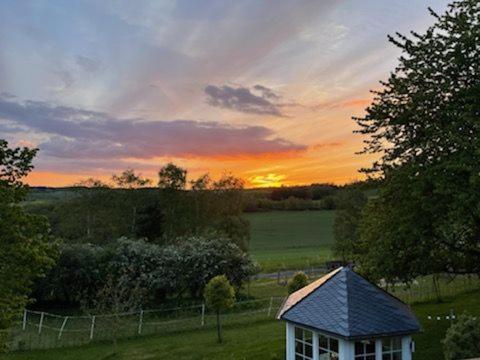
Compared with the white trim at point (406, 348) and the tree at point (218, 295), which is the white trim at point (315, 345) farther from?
the tree at point (218, 295)

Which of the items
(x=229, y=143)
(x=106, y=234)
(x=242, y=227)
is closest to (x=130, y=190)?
(x=106, y=234)

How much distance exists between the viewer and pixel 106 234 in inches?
2138

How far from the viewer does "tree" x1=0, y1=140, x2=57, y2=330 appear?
45.0 feet

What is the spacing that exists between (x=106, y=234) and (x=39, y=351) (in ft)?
98.7

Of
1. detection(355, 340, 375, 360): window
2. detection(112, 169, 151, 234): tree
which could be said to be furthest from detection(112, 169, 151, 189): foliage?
detection(355, 340, 375, 360): window

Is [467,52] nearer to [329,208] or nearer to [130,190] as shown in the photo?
[130,190]

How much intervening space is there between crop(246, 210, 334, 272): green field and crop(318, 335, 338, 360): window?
110 feet

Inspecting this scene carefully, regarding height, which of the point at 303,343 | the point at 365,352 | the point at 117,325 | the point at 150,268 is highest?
the point at 150,268

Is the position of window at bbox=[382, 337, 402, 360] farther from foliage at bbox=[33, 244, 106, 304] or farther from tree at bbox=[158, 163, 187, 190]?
tree at bbox=[158, 163, 187, 190]

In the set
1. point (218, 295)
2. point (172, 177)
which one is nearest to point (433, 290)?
point (218, 295)

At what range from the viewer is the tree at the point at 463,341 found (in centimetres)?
1429

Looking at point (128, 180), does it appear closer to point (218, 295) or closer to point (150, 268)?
point (150, 268)

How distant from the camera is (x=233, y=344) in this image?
22.7 metres

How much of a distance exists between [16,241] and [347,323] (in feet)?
32.9
